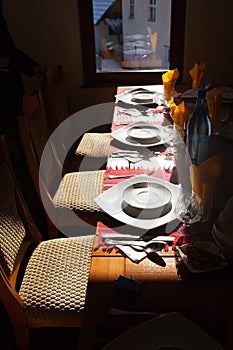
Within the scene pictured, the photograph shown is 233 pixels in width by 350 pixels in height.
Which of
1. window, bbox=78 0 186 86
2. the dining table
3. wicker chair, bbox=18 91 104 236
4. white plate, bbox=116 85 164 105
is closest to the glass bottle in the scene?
the dining table

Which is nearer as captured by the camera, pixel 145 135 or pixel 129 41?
pixel 145 135

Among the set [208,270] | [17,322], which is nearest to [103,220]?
[208,270]

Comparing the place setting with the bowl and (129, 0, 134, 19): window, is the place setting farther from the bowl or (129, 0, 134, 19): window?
(129, 0, 134, 19): window

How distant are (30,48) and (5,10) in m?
0.31

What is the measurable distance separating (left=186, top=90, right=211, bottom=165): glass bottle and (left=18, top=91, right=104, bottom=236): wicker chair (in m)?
0.50

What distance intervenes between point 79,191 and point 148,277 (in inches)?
37.1

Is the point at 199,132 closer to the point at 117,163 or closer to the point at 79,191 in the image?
the point at 117,163

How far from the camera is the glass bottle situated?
1.43 metres

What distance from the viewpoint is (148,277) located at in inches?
36.1

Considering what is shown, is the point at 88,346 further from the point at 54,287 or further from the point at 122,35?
the point at 122,35

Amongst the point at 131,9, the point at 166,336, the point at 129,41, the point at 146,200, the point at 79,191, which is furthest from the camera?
the point at 129,41

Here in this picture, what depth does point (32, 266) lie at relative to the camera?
52.2 inches

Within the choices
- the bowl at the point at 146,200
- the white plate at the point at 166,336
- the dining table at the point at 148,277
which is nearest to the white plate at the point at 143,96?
the dining table at the point at 148,277

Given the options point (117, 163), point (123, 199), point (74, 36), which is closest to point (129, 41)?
point (74, 36)
